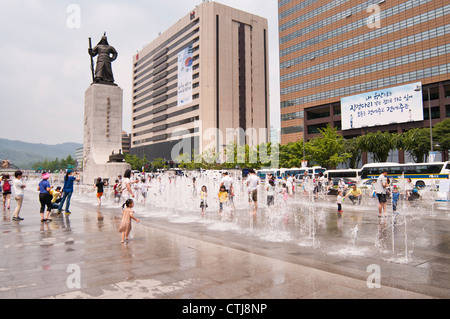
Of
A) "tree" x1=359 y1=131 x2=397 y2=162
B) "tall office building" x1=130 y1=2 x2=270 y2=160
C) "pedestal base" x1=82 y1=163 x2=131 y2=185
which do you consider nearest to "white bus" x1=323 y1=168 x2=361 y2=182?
"tree" x1=359 y1=131 x2=397 y2=162

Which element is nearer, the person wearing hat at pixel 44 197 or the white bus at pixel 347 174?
the person wearing hat at pixel 44 197

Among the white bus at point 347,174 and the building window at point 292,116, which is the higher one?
the building window at point 292,116

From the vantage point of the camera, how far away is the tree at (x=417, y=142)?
37469mm

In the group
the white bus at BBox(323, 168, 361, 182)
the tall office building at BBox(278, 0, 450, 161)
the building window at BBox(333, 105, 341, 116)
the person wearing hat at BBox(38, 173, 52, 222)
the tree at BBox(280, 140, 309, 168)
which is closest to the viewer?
the person wearing hat at BBox(38, 173, 52, 222)

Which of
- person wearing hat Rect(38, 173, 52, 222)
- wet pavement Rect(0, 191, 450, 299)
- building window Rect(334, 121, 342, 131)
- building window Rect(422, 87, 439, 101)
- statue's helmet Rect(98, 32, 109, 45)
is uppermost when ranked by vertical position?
statue's helmet Rect(98, 32, 109, 45)

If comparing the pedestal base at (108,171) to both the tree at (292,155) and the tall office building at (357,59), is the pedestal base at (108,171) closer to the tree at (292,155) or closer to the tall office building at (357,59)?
the tree at (292,155)

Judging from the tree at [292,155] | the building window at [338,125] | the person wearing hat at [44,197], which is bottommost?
the person wearing hat at [44,197]

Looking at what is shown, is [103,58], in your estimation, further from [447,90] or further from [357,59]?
[447,90]

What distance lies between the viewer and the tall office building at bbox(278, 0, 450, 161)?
43.5 m

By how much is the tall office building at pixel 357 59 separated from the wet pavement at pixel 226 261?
37022mm

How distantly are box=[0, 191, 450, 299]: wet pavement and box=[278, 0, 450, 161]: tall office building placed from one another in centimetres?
3702

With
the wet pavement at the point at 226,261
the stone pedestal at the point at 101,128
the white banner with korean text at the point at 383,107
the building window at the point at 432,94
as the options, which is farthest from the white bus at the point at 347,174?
the wet pavement at the point at 226,261

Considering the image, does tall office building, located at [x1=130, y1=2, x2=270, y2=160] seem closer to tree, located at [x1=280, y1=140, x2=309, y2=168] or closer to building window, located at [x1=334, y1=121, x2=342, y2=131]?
tree, located at [x1=280, y1=140, x2=309, y2=168]
